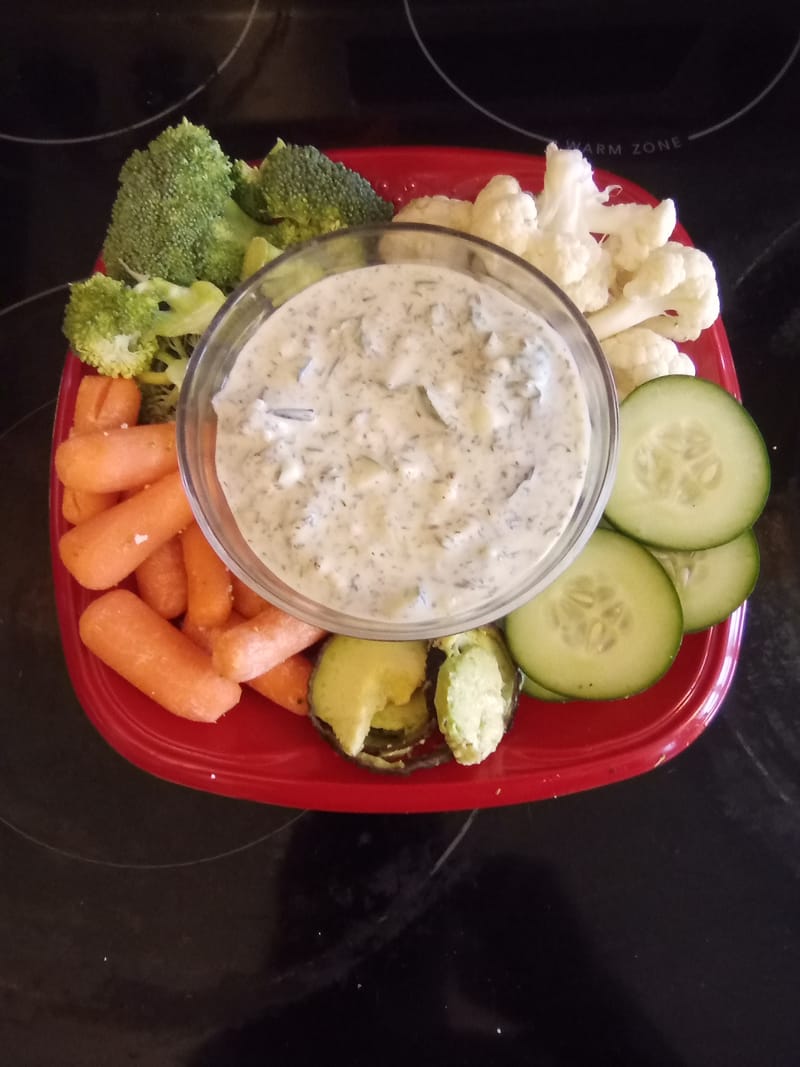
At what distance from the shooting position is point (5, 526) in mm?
1428

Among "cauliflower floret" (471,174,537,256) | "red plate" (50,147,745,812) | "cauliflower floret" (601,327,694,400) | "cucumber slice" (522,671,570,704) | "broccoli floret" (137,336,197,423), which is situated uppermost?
"cauliflower floret" (471,174,537,256)

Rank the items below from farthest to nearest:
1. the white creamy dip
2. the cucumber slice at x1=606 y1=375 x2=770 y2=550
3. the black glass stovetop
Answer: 1. the black glass stovetop
2. the cucumber slice at x1=606 y1=375 x2=770 y2=550
3. the white creamy dip

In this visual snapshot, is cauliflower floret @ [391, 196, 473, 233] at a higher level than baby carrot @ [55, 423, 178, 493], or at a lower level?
higher

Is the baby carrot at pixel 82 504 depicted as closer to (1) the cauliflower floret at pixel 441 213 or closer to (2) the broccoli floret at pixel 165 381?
(2) the broccoli floret at pixel 165 381

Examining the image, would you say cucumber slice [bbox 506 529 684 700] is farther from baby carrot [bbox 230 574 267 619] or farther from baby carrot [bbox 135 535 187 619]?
baby carrot [bbox 135 535 187 619]

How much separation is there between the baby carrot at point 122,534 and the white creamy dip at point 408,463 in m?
0.18

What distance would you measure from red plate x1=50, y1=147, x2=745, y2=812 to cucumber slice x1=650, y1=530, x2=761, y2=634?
36 mm

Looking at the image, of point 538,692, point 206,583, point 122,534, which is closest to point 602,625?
point 538,692

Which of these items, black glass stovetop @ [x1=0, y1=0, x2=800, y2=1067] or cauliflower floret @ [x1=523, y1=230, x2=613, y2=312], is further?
black glass stovetop @ [x1=0, y1=0, x2=800, y2=1067]

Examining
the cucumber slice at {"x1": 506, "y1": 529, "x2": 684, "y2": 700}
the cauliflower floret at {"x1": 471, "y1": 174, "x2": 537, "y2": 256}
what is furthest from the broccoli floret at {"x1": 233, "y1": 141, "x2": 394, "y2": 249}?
the cucumber slice at {"x1": 506, "y1": 529, "x2": 684, "y2": 700}

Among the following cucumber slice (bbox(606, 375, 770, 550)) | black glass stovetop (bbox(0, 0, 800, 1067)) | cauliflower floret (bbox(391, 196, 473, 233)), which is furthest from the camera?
black glass stovetop (bbox(0, 0, 800, 1067))

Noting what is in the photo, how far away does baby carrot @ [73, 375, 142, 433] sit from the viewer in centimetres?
125

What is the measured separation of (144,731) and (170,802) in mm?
207

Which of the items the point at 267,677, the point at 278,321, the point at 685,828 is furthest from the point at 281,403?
the point at 685,828
